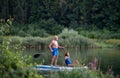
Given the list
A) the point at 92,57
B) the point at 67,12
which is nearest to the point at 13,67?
the point at 92,57

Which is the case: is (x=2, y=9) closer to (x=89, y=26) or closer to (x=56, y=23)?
(x=56, y=23)

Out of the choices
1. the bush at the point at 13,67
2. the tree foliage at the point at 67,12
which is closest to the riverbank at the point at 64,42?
the tree foliage at the point at 67,12

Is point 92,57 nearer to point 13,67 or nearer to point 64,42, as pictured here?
point 64,42

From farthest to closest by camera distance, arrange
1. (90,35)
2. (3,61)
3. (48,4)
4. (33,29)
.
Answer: (48,4) → (33,29) → (90,35) → (3,61)

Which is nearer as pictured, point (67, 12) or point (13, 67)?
point (13, 67)

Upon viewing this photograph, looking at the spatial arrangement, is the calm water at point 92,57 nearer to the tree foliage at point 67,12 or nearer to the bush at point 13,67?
the bush at point 13,67

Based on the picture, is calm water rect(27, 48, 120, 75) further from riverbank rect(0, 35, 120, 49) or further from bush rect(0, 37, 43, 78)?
bush rect(0, 37, 43, 78)

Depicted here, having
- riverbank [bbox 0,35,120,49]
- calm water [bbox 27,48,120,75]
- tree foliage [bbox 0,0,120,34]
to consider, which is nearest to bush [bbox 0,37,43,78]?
calm water [bbox 27,48,120,75]

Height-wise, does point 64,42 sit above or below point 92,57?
below

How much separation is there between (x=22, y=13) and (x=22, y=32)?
14291 mm

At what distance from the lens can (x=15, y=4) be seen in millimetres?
76625

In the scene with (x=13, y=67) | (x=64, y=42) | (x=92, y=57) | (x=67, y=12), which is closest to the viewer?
(x=13, y=67)

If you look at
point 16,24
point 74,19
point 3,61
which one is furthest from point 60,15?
point 3,61

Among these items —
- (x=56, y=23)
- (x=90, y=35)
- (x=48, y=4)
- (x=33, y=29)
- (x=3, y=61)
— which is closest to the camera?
(x=3, y=61)
